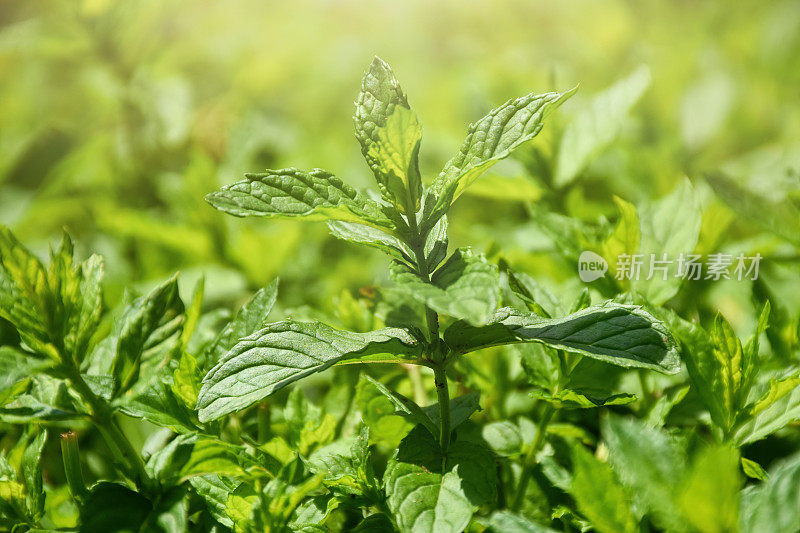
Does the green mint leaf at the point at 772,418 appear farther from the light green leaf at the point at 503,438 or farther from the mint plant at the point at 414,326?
the light green leaf at the point at 503,438

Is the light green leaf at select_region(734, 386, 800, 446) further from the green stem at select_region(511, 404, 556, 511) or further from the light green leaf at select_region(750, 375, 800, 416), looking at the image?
the green stem at select_region(511, 404, 556, 511)

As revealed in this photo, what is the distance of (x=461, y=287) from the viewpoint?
31.5 inches

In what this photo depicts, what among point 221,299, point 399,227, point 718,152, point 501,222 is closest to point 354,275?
point 221,299

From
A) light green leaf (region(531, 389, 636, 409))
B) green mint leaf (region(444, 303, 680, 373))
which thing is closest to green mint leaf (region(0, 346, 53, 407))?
green mint leaf (region(444, 303, 680, 373))

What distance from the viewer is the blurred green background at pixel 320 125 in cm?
192

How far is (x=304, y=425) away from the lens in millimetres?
1118

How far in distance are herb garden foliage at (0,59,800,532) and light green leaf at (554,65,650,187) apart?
76 centimetres

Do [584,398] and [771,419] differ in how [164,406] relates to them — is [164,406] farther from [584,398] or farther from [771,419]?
[771,419]

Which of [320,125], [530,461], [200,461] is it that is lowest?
[530,461]

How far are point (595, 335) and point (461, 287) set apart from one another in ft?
0.73

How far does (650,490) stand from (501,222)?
5.33 feet

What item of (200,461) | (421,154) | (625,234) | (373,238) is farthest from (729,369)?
(421,154)

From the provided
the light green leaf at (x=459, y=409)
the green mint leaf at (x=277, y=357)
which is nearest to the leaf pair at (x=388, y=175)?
the green mint leaf at (x=277, y=357)

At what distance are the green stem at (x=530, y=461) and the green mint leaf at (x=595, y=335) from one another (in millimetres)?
202
